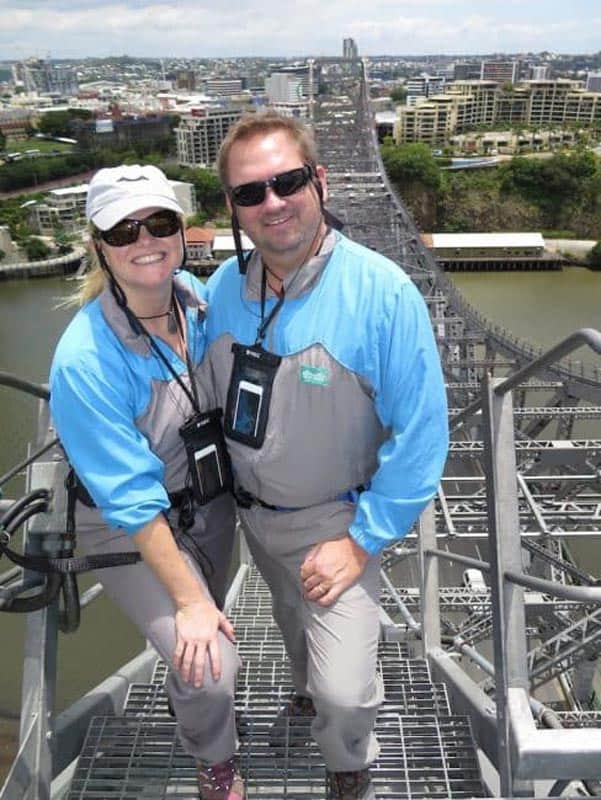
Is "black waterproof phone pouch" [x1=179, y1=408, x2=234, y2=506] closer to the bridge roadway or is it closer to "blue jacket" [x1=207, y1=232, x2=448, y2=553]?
"blue jacket" [x1=207, y1=232, x2=448, y2=553]

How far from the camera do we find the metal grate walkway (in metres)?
1.45

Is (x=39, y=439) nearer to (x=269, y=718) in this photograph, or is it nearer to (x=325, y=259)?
(x=325, y=259)

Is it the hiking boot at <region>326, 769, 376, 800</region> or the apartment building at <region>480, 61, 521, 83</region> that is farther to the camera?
the apartment building at <region>480, 61, 521, 83</region>

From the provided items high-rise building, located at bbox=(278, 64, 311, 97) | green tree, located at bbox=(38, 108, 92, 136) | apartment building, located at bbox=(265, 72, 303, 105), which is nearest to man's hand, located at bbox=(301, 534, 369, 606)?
high-rise building, located at bbox=(278, 64, 311, 97)

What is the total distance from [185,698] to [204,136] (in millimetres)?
40054

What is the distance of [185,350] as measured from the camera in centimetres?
137

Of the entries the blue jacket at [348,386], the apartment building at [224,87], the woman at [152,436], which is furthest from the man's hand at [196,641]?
the apartment building at [224,87]

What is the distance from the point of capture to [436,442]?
131 centimetres

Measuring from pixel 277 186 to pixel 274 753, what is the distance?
3.96ft

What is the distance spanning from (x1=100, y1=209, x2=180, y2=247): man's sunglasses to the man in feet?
0.41

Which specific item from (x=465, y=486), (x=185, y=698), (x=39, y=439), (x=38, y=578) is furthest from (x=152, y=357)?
(x=465, y=486)

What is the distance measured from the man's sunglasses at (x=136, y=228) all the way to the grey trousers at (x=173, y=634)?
20.9 inches

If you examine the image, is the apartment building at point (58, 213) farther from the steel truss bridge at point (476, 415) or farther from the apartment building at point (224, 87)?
the apartment building at point (224, 87)

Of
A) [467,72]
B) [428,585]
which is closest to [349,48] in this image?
[428,585]
